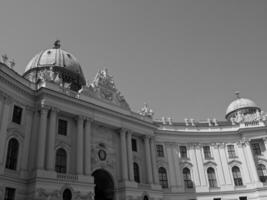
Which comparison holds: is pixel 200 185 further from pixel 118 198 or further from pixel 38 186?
pixel 38 186

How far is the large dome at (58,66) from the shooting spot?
41.9 m

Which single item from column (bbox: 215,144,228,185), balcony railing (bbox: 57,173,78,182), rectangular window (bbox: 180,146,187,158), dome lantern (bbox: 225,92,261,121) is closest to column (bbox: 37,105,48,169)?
balcony railing (bbox: 57,173,78,182)

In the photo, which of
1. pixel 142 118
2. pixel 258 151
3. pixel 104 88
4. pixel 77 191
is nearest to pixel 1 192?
pixel 77 191

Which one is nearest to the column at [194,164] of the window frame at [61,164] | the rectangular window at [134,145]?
the rectangular window at [134,145]

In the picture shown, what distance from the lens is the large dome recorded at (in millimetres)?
Answer: 41906

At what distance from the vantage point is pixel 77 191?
29484 millimetres

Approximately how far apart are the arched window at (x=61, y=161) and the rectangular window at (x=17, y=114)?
5438mm

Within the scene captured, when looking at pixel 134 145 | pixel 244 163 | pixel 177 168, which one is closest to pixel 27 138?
pixel 134 145

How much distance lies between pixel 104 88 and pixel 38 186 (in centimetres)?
1669

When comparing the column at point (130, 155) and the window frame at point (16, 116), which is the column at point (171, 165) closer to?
the column at point (130, 155)

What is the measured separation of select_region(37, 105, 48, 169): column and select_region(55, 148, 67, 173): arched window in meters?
2.79

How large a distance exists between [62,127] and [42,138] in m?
4.03

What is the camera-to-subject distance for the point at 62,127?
33.2m

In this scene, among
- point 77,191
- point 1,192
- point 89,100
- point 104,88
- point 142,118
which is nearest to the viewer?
point 1,192
